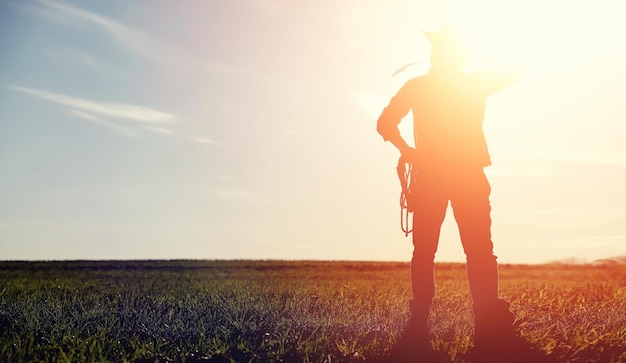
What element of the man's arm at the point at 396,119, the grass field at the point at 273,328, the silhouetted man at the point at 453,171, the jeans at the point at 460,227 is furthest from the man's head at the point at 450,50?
the grass field at the point at 273,328

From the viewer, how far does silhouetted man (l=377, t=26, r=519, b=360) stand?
23.9 ft

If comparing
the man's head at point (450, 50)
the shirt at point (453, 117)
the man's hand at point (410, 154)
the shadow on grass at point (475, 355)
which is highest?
the man's head at point (450, 50)

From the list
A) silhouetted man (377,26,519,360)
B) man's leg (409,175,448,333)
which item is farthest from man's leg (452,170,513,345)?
man's leg (409,175,448,333)

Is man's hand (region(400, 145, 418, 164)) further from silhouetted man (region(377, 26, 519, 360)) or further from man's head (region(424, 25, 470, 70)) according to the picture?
man's head (region(424, 25, 470, 70))

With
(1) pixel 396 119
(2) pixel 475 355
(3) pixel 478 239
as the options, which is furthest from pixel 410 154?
(2) pixel 475 355

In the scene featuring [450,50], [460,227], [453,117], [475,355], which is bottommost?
[475,355]

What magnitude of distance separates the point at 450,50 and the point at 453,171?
1.37 meters

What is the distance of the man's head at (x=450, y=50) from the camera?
7496 millimetres

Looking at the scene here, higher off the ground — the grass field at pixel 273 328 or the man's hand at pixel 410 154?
the man's hand at pixel 410 154

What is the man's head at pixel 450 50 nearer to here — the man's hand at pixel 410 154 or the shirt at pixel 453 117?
the shirt at pixel 453 117

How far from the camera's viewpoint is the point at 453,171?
731 cm

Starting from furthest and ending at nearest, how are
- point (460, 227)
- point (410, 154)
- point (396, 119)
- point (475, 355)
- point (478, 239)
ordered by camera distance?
1. point (396, 119)
2. point (410, 154)
3. point (460, 227)
4. point (478, 239)
5. point (475, 355)

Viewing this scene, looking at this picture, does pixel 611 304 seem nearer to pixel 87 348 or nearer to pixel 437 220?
pixel 437 220

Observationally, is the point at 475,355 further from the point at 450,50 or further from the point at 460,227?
the point at 450,50
